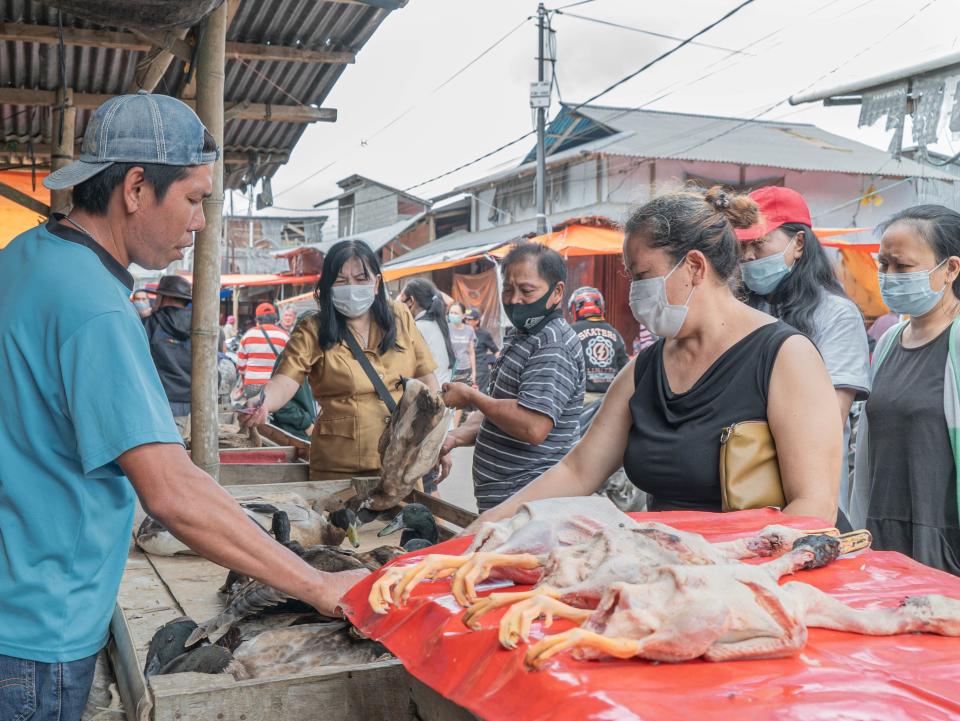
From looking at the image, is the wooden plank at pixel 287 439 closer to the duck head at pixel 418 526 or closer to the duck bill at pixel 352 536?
the duck bill at pixel 352 536

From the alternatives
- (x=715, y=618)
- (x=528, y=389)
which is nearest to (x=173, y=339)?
(x=528, y=389)

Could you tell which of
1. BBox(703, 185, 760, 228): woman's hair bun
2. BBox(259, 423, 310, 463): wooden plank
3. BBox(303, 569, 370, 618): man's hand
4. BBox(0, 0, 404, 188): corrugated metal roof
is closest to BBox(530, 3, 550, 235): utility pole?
BBox(0, 0, 404, 188): corrugated metal roof

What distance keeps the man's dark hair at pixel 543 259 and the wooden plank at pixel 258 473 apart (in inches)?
71.9

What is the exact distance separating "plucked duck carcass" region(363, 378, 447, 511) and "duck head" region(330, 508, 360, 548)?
0.85ft

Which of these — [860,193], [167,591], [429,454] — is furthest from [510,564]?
[860,193]

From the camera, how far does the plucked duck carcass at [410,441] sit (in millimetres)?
3770

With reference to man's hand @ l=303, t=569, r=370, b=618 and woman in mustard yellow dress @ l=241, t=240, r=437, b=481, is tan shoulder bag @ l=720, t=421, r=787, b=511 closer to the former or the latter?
man's hand @ l=303, t=569, r=370, b=618

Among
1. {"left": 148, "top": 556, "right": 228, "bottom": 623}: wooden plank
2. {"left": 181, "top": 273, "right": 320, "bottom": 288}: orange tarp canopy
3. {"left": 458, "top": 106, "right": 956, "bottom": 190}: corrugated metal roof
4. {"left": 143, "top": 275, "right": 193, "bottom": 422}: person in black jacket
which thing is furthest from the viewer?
{"left": 181, "top": 273, "right": 320, "bottom": 288}: orange tarp canopy

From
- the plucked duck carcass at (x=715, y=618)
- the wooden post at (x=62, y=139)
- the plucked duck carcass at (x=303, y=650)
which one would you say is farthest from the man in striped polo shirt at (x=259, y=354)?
the plucked duck carcass at (x=715, y=618)

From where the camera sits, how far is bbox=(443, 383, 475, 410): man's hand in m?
3.76

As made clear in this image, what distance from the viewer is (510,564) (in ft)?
5.30

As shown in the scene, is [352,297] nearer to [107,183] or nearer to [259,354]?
[107,183]

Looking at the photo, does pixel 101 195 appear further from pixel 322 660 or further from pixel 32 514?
pixel 322 660

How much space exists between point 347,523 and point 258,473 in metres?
1.64
